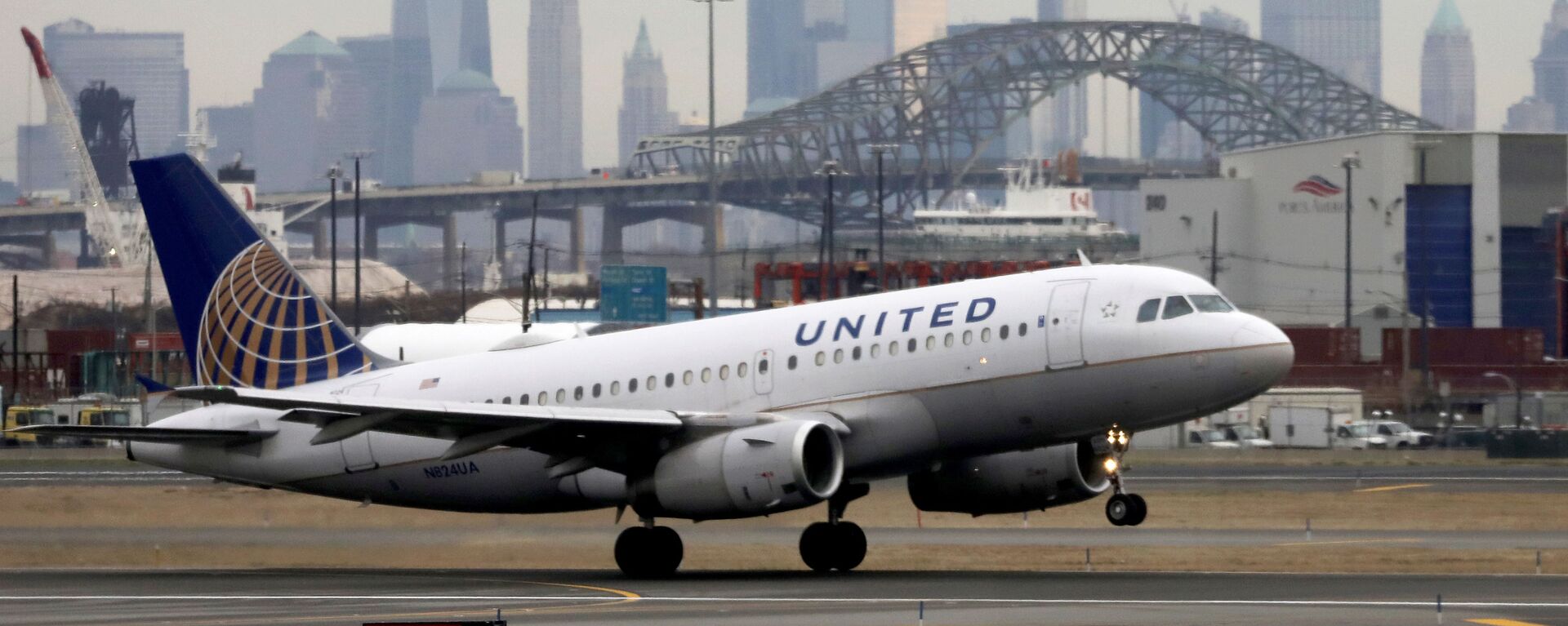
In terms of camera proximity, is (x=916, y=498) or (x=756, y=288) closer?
(x=916, y=498)

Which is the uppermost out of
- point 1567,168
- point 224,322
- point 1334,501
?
point 1567,168

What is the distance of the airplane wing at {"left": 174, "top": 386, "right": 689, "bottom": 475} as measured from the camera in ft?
100.0

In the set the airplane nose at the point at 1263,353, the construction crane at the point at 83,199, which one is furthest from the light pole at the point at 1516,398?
the construction crane at the point at 83,199

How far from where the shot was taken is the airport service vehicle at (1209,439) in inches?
3147

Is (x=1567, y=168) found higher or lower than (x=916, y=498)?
higher

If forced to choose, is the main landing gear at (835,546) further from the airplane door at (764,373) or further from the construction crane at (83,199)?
the construction crane at (83,199)

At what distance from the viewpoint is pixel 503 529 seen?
129 feet

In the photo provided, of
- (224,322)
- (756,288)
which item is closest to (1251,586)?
(224,322)

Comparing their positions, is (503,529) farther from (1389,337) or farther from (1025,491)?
(1389,337)

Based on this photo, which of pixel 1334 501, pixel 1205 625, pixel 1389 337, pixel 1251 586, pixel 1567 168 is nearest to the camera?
pixel 1205 625

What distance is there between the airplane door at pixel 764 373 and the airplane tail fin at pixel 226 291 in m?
8.62

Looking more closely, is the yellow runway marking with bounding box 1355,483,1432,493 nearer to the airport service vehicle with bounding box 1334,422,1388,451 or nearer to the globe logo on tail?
the airport service vehicle with bounding box 1334,422,1388,451

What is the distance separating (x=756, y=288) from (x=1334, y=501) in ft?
314

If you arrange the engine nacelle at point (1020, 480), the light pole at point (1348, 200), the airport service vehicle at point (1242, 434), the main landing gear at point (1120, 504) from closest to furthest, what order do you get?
the main landing gear at point (1120, 504)
the engine nacelle at point (1020, 480)
the airport service vehicle at point (1242, 434)
the light pole at point (1348, 200)
